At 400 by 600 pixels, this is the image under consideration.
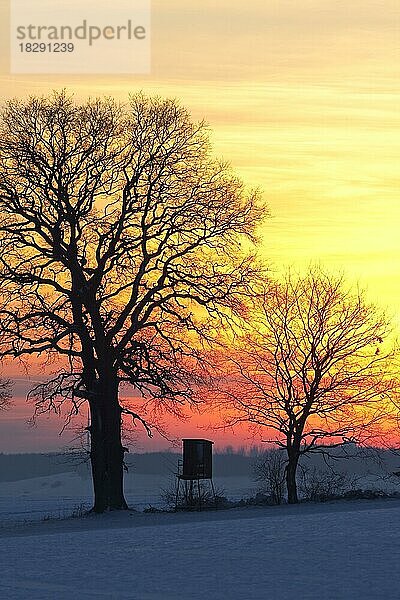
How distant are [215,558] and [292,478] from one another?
2147cm

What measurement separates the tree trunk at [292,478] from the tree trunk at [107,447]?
6912mm

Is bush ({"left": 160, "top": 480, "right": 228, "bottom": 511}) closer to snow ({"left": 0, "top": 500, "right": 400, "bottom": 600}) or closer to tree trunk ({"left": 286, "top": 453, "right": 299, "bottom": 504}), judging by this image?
tree trunk ({"left": 286, "top": 453, "right": 299, "bottom": 504})

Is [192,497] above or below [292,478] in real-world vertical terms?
below

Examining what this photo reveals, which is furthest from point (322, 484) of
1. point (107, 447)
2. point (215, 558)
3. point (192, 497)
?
point (215, 558)

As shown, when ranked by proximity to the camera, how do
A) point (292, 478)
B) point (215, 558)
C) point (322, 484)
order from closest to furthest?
point (215, 558)
point (292, 478)
point (322, 484)

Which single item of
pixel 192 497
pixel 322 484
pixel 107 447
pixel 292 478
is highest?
pixel 107 447

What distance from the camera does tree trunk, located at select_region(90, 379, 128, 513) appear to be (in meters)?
40.2

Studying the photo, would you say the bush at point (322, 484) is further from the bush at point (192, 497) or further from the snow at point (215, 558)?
the snow at point (215, 558)

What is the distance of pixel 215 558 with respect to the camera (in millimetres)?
23344

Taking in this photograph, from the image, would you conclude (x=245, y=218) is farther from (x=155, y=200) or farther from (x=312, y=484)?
(x=312, y=484)

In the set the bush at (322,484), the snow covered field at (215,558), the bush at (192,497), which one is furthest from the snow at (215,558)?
the bush at (322,484)

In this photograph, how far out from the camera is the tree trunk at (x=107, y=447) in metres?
40.2

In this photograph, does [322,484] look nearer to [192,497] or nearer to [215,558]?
[192,497]

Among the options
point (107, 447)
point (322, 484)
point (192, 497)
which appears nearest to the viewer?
point (107, 447)
